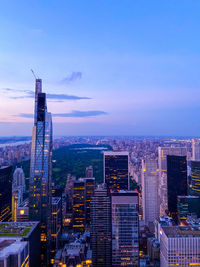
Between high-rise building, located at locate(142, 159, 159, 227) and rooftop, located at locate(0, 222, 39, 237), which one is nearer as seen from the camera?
rooftop, located at locate(0, 222, 39, 237)

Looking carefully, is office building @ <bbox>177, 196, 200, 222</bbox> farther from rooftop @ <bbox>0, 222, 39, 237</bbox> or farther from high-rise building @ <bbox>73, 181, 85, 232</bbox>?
rooftop @ <bbox>0, 222, 39, 237</bbox>

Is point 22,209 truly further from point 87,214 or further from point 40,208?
point 87,214

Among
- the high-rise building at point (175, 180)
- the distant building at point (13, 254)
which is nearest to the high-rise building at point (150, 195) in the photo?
the high-rise building at point (175, 180)

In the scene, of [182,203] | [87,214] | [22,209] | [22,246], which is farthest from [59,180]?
[22,246]

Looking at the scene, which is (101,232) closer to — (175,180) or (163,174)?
(175,180)

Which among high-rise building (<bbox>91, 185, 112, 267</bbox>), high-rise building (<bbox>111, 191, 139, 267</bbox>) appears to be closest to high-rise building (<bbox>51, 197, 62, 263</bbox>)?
high-rise building (<bbox>91, 185, 112, 267</bbox>)

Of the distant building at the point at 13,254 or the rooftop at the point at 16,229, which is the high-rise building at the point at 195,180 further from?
the distant building at the point at 13,254
